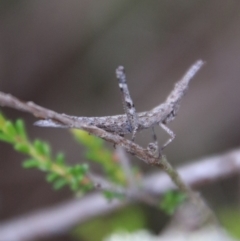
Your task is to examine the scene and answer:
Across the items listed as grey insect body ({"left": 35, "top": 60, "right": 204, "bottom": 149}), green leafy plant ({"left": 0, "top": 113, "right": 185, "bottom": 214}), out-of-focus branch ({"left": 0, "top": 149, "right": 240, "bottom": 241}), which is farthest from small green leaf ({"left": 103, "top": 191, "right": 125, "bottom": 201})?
out-of-focus branch ({"left": 0, "top": 149, "right": 240, "bottom": 241})

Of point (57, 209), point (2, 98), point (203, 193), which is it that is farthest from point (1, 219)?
point (2, 98)

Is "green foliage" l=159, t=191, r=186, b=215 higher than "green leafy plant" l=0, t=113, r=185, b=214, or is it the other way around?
"green leafy plant" l=0, t=113, r=185, b=214

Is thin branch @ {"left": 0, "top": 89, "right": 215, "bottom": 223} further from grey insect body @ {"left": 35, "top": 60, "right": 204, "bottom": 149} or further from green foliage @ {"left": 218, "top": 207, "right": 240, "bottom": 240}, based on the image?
green foliage @ {"left": 218, "top": 207, "right": 240, "bottom": 240}

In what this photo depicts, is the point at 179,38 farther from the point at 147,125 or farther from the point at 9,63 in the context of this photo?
the point at 147,125

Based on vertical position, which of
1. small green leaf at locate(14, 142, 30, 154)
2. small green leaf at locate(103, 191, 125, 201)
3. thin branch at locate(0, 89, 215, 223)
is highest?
small green leaf at locate(14, 142, 30, 154)

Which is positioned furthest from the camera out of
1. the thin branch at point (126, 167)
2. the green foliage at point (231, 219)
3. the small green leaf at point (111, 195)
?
the green foliage at point (231, 219)

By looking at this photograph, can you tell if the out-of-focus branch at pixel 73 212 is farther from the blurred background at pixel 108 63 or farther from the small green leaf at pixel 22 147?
the small green leaf at pixel 22 147

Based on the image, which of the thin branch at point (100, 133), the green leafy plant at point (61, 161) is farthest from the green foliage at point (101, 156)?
the thin branch at point (100, 133)
